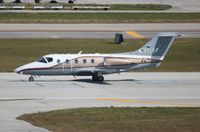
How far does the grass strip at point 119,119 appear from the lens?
28188 millimetres

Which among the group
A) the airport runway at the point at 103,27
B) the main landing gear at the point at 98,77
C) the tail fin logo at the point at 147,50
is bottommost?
the main landing gear at the point at 98,77

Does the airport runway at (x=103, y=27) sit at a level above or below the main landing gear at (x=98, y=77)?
above

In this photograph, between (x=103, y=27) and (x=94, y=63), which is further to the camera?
(x=103, y=27)

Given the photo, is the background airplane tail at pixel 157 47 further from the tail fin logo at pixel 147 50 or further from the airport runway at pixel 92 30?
the airport runway at pixel 92 30

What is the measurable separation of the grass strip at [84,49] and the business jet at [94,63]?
6.35 metres

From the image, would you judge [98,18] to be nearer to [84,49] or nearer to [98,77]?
[84,49]

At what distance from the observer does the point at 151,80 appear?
45406 millimetres

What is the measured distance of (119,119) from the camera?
30312 mm

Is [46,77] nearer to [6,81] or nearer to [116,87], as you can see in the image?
[6,81]

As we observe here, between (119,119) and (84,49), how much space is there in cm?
3048

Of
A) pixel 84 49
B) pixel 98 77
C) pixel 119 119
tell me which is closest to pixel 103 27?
pixel 84 49

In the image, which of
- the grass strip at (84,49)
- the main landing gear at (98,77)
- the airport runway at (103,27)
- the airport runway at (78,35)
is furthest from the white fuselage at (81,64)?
the airport runway at (103,27)

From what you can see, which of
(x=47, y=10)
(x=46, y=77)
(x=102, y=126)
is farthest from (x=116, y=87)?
(x=47, y=10)

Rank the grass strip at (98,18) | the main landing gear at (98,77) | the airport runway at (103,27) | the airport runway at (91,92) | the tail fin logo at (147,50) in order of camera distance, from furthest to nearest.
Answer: the grass strip at (98,18), the airport runway at (103,27), the tail fin logo at (147,50), the main landing gear at (98,77), the airport runway at (91,92)
